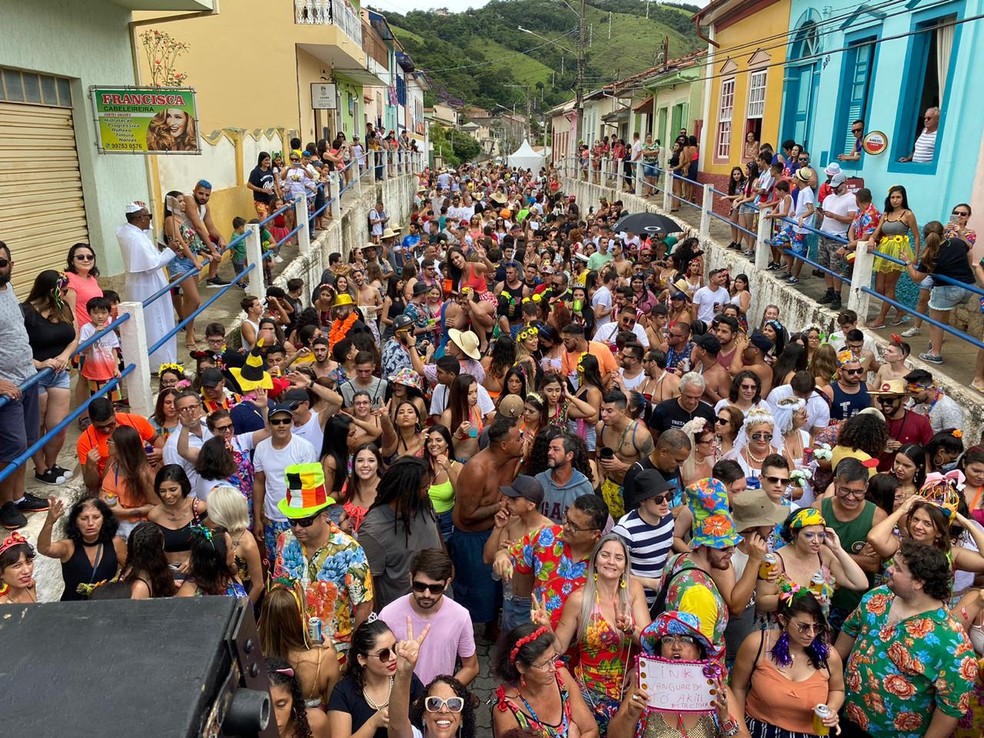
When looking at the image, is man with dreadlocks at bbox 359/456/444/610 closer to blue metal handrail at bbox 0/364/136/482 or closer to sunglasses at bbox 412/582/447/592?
sunglasses at bbox 412/582/447/592

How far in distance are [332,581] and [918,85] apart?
36.8ft

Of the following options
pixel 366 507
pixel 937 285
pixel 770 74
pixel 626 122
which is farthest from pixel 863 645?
pixel 626 122

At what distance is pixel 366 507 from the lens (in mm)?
4812

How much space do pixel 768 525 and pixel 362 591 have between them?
84.4 inches

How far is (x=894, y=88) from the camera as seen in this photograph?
1138 centimetres

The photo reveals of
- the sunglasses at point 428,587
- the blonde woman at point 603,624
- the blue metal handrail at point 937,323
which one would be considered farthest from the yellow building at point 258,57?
the blonde woman at point 603,624

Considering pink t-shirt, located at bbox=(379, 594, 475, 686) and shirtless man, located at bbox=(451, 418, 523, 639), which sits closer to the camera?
pink t-shirt, located at bbox=(379, 594, 475, 686)

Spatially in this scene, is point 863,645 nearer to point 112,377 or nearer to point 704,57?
point 112,377

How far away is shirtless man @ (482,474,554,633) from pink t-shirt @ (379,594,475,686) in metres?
0.56

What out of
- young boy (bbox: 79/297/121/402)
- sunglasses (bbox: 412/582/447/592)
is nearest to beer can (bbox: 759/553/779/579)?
sunglasses (bbox: 412/582/447/592)

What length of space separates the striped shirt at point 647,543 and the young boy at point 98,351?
4211mm

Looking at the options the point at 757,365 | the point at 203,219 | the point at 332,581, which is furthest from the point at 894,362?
the point at 203,219

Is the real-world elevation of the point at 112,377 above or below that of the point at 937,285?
below

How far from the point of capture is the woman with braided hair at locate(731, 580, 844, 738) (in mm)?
3514
